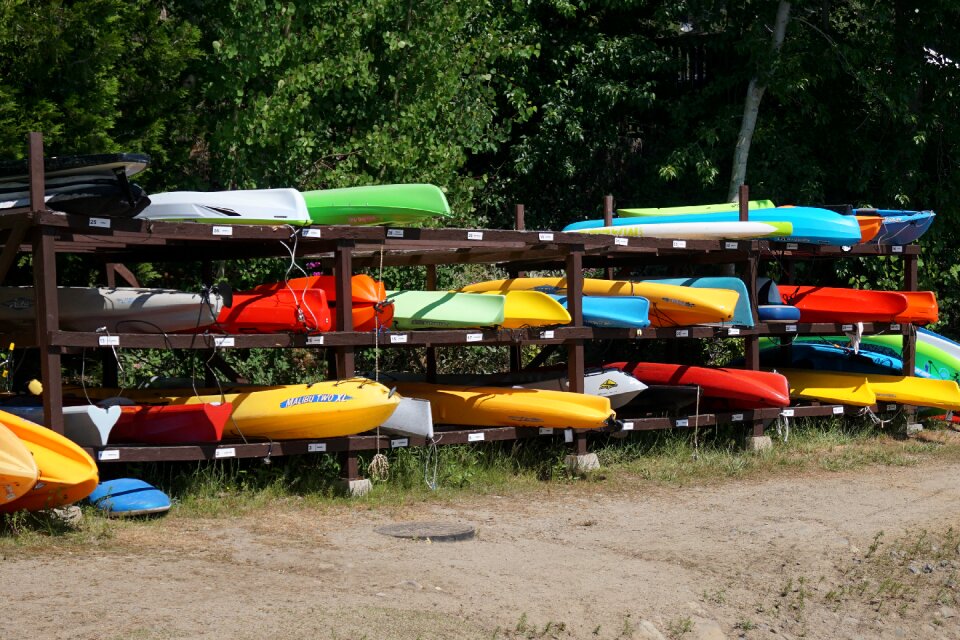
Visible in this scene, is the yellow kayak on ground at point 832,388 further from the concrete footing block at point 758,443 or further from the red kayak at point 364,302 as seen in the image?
the red kayak at point 364,302

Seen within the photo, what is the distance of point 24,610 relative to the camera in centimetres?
539

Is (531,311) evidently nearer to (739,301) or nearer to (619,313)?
(619,313)

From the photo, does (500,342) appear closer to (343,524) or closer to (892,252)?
(343,524)

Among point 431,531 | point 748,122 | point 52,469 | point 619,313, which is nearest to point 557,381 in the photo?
point 619,313

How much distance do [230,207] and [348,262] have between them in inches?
39.0

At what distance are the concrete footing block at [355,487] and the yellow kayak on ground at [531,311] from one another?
1.90 meters

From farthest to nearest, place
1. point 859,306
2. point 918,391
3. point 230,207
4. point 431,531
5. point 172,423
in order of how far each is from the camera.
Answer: point 918,391 → point 859,306 → point 230,207 → point 172,423 → point 431,531

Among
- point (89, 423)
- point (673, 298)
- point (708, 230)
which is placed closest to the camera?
point (89, 423)

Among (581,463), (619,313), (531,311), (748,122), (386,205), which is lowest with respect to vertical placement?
(581,463)

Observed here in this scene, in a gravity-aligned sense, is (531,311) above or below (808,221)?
below

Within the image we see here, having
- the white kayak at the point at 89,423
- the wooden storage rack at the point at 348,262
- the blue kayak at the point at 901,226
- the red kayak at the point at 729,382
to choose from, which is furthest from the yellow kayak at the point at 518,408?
the blue kayak at the point at 901,226

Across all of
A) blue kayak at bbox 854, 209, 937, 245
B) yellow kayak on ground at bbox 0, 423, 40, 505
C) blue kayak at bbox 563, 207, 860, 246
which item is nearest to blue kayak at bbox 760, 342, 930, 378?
blue kayak at bbox 854, 209, 937, 245

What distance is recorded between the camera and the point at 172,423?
848 cm

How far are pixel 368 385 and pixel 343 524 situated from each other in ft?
3.95
